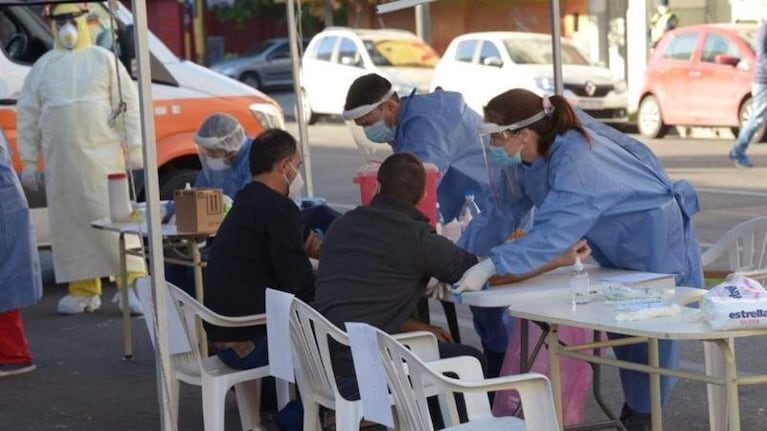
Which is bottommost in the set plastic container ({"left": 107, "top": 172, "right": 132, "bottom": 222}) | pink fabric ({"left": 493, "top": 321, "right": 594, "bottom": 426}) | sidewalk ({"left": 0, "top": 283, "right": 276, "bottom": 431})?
sidewalk ({"left": 0, "top": 283, "right": 276, "bottom": 431})

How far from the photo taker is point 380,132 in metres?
7.35

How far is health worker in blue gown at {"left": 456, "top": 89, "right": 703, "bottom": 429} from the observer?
5480 millimetres

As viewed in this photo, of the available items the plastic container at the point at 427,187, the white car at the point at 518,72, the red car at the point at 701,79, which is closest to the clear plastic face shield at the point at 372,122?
the plastic container at the point at 427,187

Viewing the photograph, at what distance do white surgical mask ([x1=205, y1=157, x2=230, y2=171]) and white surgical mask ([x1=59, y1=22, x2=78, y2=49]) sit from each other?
2053mm

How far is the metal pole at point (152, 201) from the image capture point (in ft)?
17.3

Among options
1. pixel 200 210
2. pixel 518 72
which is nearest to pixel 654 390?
pixel 200 210

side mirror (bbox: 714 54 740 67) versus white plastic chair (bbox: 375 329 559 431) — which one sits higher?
side mirror (bbox: 714 54 740 67)

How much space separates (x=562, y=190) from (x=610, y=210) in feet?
0.83

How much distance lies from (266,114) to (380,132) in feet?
14.0

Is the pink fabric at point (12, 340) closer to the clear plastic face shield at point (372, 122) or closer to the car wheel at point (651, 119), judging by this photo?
the clear plastic face shield at point (372, 122)

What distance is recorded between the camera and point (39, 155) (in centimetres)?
1025

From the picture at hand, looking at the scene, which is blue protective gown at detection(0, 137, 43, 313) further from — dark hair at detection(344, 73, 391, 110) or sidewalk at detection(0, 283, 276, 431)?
dark hair at detection(344, 73, 391, 110)

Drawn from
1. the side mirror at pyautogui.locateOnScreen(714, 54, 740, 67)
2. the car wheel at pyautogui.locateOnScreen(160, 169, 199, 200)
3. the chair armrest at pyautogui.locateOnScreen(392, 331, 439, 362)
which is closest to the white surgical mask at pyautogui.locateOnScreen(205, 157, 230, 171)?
the car wheel at pyautogui.locateOnScreen(160, 169, 199, 200)

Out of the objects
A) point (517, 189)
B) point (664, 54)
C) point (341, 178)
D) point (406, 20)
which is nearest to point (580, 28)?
point (406, 20)
